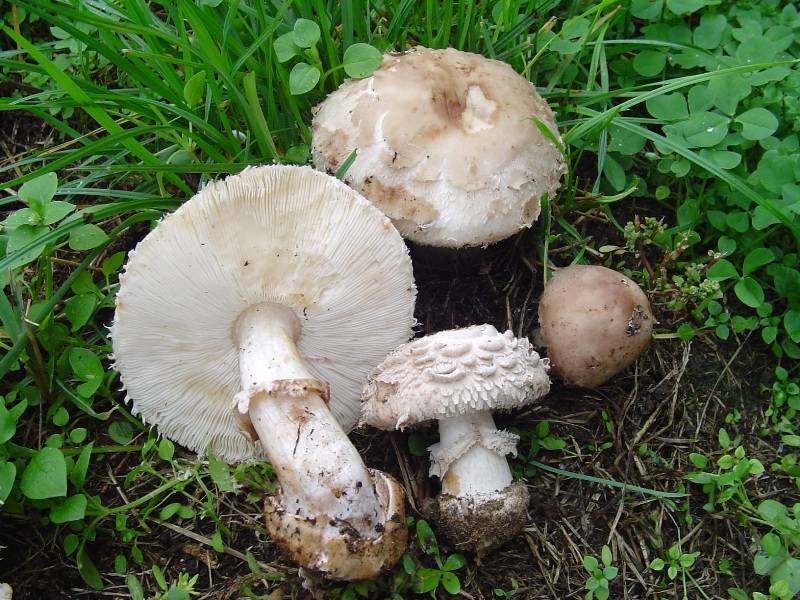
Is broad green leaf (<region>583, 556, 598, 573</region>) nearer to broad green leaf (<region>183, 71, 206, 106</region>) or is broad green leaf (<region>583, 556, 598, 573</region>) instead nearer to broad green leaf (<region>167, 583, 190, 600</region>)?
broad green leaf (<region>167, 583, 190, 600</region>)

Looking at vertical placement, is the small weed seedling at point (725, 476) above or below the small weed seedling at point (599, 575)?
above

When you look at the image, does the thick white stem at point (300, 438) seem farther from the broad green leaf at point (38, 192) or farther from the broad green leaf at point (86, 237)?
the broad green leaf at point (38, 192)

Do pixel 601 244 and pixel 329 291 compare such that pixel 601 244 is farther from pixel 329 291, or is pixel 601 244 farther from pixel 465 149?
pixel 329 291

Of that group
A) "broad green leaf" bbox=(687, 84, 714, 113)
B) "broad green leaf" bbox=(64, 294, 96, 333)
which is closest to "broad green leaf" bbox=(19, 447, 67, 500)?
"broad green leaf" bbox=(64, 294, 96, 333)

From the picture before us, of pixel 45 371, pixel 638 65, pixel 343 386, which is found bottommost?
pixel 343 386

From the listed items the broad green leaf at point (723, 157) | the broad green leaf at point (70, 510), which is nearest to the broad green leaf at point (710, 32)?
the broad green leaf at point (723, 157)

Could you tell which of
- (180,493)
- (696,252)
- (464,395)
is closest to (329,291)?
(464,395)
